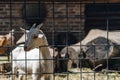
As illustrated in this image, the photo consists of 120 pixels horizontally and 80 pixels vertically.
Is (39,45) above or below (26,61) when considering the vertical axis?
above

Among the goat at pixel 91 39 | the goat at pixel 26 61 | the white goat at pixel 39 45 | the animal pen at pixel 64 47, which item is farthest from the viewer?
the goat at pixel 91 39

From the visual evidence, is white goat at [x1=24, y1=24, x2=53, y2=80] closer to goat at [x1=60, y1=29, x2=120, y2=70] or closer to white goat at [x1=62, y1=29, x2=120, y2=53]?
goat at [x1=60, y1=29, x2=120, y2=70]

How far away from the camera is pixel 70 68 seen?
863cm

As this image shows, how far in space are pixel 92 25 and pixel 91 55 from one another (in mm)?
1932

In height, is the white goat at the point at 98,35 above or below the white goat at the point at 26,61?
above

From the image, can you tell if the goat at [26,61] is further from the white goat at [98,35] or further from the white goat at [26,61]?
the white goat at [98,35]

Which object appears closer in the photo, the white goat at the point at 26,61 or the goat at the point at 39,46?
the goat at the point at 39,46

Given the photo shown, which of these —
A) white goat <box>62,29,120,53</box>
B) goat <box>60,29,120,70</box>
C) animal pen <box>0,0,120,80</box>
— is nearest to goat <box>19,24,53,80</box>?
animal pen <box>0,0,120,80</box>

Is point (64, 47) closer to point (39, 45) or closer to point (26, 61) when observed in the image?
point (26, 61)

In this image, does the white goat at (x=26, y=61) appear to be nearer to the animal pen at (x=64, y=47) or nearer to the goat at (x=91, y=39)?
the animal pen at (x=64, y=47)

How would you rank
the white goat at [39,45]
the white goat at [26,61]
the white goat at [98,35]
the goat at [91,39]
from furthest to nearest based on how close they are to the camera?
the white goat at [98,35], the goat at [91,39], the white goat at [26,61], the white goat at [39,45]

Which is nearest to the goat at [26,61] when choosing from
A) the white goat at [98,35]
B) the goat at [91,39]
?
the goat at [91,39]

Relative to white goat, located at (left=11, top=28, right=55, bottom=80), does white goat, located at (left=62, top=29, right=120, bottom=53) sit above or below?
above

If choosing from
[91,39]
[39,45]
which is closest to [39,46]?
[39,45]
